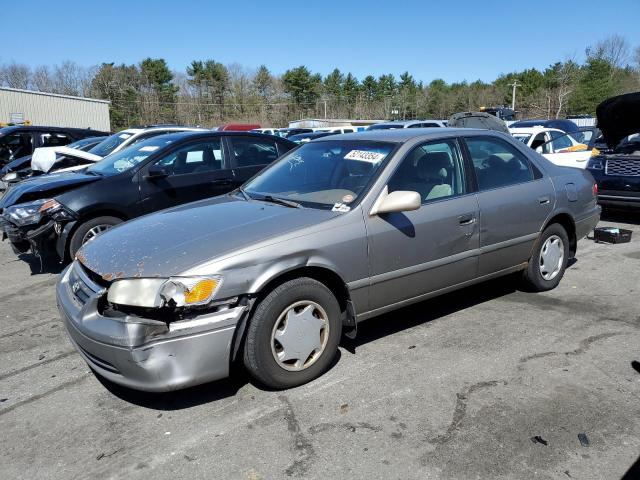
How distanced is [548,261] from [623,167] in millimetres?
4093

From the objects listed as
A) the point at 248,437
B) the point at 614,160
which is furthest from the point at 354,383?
the point at 614,160

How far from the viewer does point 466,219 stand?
4.12 m

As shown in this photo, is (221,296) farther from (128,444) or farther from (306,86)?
(306,86)

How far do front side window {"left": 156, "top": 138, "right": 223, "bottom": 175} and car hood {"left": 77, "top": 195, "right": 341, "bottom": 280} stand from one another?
283 cm

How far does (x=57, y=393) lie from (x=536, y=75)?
78879mm

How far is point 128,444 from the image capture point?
9.24 ft

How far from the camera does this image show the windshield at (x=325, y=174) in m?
3.80

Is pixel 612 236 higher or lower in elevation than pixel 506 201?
lower

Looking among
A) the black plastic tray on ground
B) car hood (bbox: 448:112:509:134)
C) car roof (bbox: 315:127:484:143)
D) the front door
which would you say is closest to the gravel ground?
the front door

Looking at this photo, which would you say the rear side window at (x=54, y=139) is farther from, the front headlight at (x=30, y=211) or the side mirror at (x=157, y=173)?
the side mirror at (x=157, y=173)

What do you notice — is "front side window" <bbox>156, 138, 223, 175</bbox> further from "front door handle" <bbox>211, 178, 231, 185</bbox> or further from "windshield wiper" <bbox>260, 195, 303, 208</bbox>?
"windshield wiper" <bbox>260, 195, 303, 208</bbox>

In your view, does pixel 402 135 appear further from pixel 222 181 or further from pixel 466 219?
pixel 222 181

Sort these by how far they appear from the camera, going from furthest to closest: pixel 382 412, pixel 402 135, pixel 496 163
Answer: pixel 496 163, pixel 402 135, pixel 382 412

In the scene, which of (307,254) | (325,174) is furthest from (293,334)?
(325,174)
